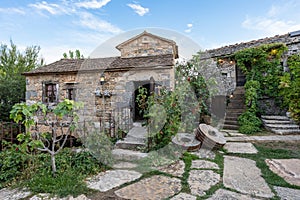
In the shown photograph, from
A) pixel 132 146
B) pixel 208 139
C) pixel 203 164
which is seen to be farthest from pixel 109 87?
pixel 203 164

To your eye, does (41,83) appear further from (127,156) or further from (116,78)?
(127,156)

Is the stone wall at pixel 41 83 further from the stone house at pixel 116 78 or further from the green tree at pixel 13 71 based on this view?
the green tree at pixel 13 71

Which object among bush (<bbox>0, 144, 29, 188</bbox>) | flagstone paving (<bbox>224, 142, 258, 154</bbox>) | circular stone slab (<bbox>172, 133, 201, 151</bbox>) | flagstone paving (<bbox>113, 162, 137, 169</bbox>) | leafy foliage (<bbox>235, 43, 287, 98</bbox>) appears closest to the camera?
bush (<bbox>0, 144, 29, 188</bbox>)

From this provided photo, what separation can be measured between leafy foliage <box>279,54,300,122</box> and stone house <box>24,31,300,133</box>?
1.75ft

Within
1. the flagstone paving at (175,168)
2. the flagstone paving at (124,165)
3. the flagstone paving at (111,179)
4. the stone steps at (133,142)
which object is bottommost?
the flagstone paving at (124,165)

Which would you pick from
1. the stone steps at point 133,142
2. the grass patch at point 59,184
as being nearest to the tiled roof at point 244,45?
the stone steps at point 133,142

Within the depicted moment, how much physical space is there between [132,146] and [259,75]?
6.64 metres

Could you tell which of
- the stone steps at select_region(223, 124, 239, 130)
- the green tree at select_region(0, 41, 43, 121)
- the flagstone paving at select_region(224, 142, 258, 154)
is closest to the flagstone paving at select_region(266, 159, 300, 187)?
the flagstone paving at select_region(224, 142, 258, 154)

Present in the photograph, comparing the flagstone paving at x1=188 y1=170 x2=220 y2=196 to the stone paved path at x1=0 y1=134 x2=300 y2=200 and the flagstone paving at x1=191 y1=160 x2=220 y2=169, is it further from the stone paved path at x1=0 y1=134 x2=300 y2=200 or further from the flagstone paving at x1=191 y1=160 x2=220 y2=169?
the flagstone paving at x1=191 y1=160 x2=220 y2=169

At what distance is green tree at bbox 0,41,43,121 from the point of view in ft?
34.8

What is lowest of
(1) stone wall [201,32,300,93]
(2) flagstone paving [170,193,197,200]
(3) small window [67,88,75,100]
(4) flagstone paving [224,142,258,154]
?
(4) flagstone paving [224,142,258,154]

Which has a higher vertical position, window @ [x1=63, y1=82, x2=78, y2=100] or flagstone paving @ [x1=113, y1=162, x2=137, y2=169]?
window @ [x1=63, y1=82, x2=78, y2=100]

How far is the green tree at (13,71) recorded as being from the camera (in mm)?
10594

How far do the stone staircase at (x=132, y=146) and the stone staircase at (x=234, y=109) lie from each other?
3.73 meters
